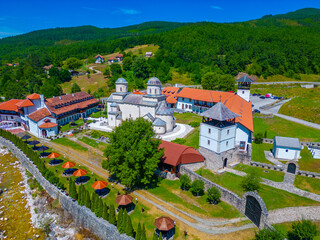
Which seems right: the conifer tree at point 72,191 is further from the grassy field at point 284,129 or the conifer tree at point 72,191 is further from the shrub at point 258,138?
the grassy field at point 284,129

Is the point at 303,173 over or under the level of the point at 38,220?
over

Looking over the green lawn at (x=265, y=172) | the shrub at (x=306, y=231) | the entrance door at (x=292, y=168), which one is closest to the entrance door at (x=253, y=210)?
the shrub at (x=306, y=231)

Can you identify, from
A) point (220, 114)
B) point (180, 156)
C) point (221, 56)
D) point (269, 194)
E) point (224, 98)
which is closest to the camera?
point (269, 194)

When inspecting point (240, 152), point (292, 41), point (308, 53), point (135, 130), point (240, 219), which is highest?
point (292, 41)

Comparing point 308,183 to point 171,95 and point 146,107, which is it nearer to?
A: point 146,107

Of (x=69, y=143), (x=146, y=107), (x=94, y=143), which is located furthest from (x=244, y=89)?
(x=69, y=143)

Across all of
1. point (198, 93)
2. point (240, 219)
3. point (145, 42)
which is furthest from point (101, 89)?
point (145, 42)

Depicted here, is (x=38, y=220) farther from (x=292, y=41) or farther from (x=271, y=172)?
(x=292, y=41)

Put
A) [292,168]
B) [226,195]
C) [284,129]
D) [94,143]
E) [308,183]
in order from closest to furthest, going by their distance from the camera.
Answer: [226,195], [308,183], [292,168], [94,143], [284,129]
